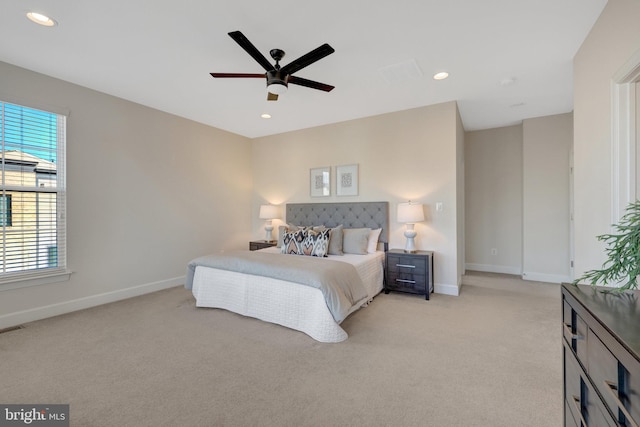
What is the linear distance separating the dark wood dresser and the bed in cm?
163

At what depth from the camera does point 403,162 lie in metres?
4.21

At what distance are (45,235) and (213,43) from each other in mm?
2918

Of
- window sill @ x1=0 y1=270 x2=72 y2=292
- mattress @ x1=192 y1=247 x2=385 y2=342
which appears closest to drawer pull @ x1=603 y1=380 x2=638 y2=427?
mattress @ x1=192 y1=247 x2=385 y2=342

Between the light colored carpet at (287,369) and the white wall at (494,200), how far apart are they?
81.9 inches

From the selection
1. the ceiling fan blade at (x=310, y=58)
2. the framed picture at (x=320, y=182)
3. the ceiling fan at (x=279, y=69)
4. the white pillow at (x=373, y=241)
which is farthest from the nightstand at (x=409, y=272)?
the ceiling fan blade at (x=310, y=58)

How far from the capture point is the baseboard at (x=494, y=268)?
5.03m

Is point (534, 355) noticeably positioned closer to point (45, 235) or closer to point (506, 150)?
point (506, 150)

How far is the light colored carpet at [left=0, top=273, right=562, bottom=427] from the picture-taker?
1.66m

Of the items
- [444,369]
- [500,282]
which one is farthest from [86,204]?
[500,282]

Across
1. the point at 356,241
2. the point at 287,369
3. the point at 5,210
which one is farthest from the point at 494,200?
the point at 5,210

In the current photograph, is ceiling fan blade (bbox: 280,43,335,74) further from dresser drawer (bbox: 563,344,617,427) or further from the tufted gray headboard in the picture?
the tufted gray headboard

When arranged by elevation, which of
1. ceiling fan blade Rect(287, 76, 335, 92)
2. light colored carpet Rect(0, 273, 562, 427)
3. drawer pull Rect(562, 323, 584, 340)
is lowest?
light colored carpet Rect(0, 273, 562, 427)

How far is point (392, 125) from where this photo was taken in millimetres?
4289

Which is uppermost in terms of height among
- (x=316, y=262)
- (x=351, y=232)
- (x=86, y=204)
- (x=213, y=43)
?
(x=213, y=43)
